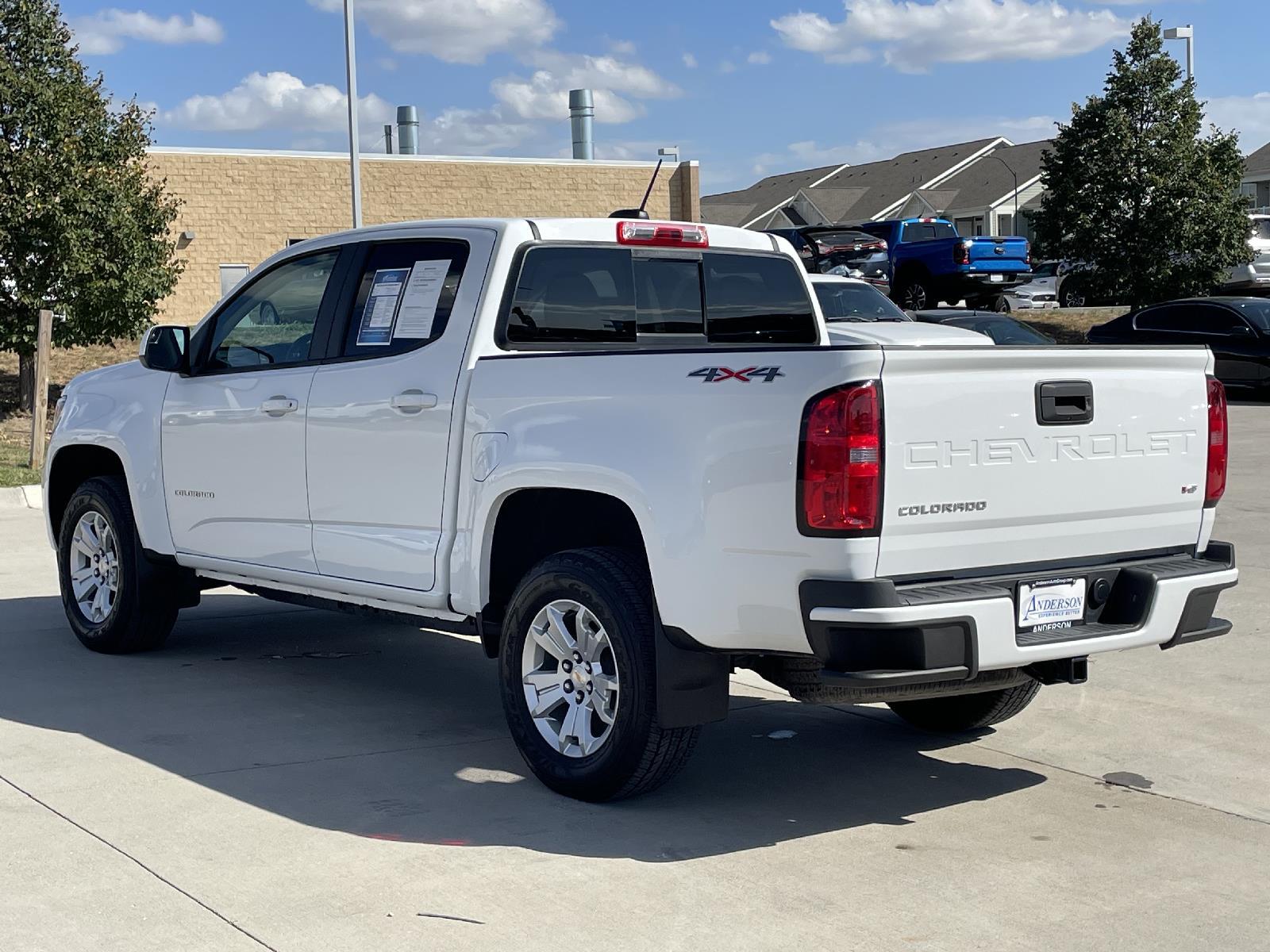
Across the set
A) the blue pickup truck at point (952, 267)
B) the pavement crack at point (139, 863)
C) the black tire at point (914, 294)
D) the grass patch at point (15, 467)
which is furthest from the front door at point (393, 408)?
the black tire at point (914, 294)

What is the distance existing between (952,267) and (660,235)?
77.9 feet

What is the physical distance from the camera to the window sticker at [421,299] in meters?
6.12

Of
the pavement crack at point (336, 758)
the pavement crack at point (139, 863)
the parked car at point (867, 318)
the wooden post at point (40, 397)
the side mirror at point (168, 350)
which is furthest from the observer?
the wooden post at point (40, 397)

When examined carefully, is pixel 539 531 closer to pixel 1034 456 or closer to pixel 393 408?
pixel 393 408

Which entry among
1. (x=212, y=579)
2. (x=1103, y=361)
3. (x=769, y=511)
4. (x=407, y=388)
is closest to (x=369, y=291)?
(x=407, y=388)

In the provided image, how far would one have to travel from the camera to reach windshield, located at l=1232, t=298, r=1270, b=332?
911 inches

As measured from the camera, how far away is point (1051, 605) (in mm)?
4883

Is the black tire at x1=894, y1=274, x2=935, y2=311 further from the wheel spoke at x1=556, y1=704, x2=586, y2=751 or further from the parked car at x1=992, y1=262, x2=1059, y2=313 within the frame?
the wheel spoke at x1=556, y1=704, x2=586, y2=751

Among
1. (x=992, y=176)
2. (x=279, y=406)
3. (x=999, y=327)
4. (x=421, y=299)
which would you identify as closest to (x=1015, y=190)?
(x=992, y=176)

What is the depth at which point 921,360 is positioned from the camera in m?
4.58

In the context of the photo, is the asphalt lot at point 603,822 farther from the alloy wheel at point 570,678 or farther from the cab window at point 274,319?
the cab window at point 274,319

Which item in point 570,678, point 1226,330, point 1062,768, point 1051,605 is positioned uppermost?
point 1226,330

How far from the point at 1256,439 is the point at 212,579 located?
14.2m

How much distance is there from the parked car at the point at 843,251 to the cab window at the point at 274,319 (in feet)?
72.9
